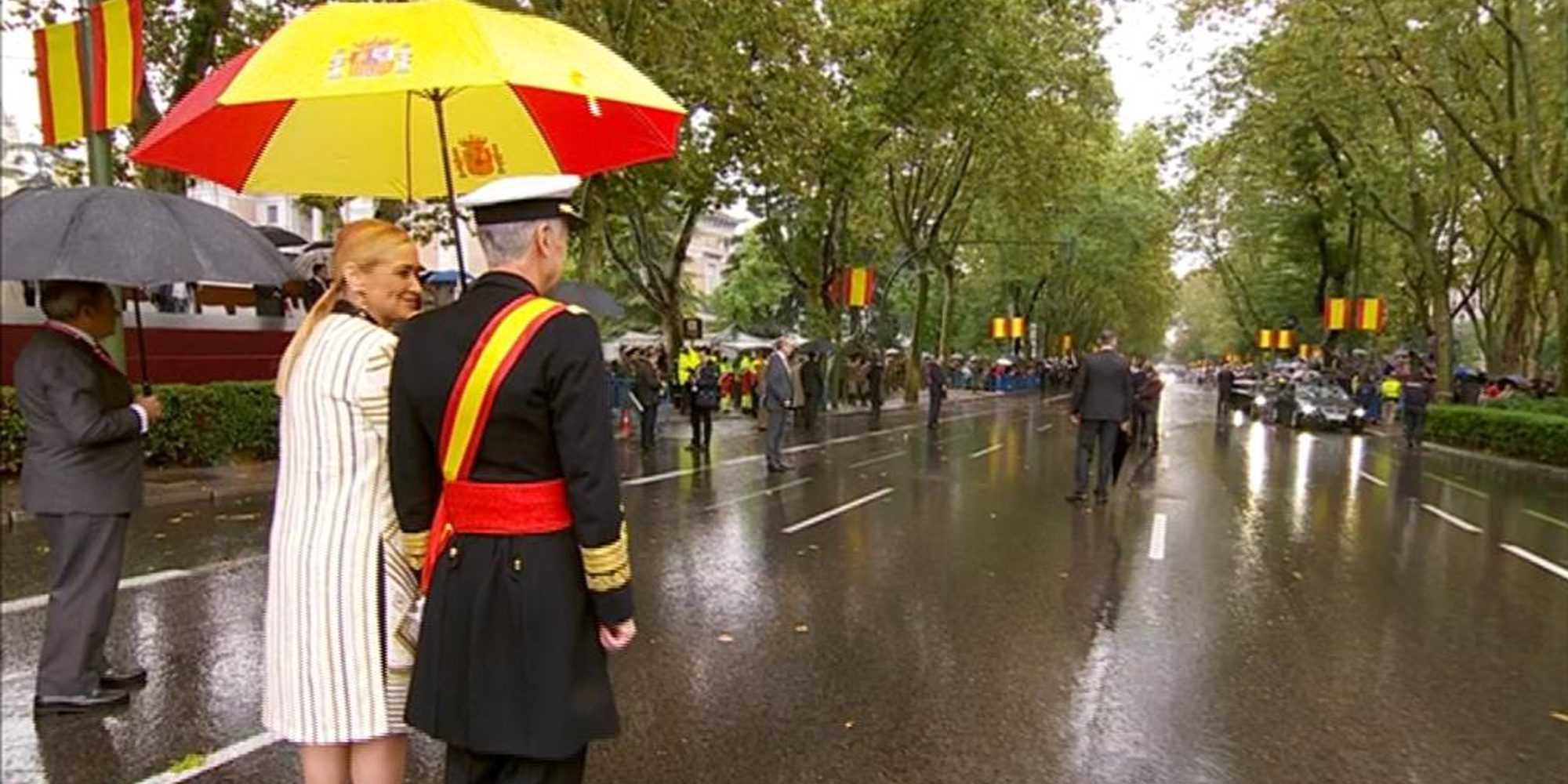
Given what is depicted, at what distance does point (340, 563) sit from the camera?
114 inches

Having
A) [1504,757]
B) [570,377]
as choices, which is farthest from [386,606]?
[1504,757]

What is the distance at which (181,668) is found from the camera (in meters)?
5.44

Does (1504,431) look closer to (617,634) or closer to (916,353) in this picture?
(916,353)

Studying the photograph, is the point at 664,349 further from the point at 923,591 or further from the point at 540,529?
the point at 540,529

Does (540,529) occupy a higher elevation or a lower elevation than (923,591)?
higher

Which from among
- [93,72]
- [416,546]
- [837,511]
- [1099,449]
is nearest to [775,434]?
[837,511]

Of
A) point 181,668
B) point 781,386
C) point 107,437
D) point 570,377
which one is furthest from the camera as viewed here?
point 781,386

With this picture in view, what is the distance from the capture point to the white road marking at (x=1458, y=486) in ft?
51.7

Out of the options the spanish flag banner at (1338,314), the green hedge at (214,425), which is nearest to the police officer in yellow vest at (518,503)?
the green hedge at (214,425)

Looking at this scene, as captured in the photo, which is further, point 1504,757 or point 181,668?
point 181,668

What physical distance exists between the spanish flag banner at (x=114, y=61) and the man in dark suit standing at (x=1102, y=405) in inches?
372

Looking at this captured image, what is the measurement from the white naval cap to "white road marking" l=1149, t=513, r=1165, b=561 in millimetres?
7699

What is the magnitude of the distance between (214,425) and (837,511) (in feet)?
26.9

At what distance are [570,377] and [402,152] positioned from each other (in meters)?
2.13
